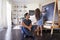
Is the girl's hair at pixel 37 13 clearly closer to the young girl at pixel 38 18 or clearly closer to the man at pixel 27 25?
the young girl at pixel 38 18

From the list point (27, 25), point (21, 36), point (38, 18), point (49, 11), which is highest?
point (49, 11)

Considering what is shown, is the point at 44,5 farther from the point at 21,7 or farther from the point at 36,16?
the point at 21,7

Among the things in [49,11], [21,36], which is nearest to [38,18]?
[49,11]

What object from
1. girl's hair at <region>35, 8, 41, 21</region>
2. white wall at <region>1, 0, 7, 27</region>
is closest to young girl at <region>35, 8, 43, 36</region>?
girl's hair at <region>35, 8, 41, 21</region>

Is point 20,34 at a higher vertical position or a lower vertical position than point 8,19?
lower

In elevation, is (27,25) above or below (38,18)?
below

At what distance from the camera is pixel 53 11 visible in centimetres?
167

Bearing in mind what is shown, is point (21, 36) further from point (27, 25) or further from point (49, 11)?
point (49, 11)

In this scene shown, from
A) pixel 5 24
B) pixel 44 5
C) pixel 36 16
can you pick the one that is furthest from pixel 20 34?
pixel 44 5

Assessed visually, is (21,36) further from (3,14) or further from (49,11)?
(49,11)

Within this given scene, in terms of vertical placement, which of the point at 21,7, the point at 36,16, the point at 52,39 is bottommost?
the point at 52,39

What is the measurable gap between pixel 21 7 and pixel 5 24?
378 mm

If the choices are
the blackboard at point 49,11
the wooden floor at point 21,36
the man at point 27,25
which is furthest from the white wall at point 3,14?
the blackboard at point 49,11

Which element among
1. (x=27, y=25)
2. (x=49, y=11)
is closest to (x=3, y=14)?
(x=27, y=25)
